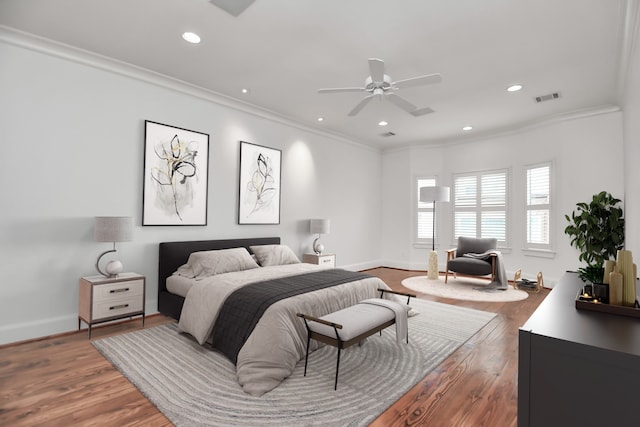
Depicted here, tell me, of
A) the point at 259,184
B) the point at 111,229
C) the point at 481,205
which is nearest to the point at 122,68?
the point at 111,229

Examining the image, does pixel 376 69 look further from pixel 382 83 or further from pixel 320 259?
pixel 320 259

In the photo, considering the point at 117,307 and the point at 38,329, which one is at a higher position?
the point at 117,307

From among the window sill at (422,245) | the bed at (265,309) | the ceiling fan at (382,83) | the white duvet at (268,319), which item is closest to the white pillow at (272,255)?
the bed at (265,309)

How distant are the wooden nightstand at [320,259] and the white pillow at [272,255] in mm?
859

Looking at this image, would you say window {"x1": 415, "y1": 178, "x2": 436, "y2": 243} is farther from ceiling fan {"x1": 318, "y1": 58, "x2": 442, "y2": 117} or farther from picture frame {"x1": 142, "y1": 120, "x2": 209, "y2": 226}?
picture frame {"x1": 142, "y1": 120, "x2": 209, "y2": 226}

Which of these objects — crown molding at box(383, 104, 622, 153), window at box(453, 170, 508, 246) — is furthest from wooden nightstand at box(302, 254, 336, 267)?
crown molding at box(383, 104, 622, 153)

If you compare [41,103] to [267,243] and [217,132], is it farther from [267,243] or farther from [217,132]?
[267,243]

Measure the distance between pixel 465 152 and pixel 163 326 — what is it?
672cm

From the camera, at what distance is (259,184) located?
5.23 m

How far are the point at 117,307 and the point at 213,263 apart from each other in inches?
42.0

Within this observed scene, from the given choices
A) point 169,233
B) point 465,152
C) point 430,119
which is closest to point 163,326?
point 169,233

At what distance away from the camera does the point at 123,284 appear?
3439 mm

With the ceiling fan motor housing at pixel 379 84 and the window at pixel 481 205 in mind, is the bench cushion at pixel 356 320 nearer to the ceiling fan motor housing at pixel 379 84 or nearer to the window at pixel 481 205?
the ceiling fan motor housing at pixel 379 84

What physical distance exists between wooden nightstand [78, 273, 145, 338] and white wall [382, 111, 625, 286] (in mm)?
5769
